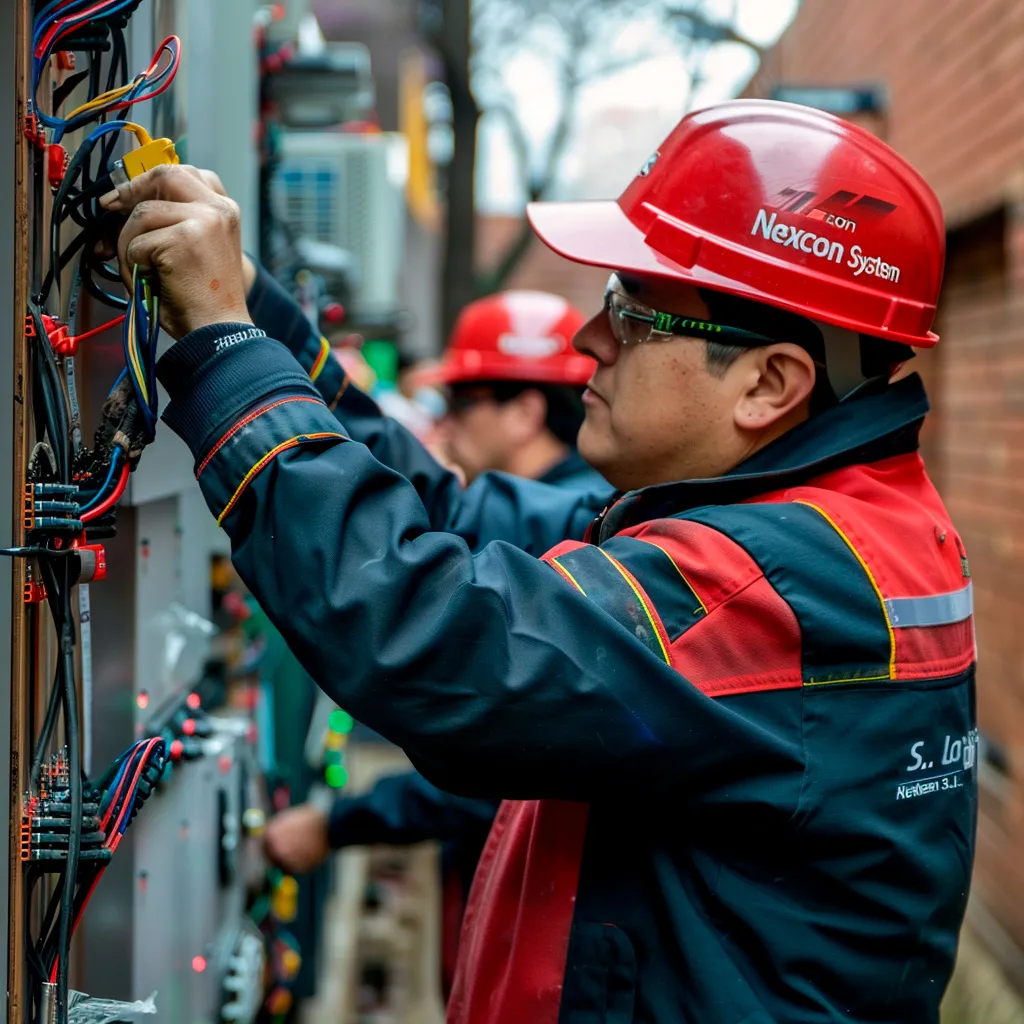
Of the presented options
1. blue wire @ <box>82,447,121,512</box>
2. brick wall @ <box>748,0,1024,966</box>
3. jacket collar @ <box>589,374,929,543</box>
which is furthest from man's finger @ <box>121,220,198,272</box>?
brick wall @ <box>748,0,1024,966</box>

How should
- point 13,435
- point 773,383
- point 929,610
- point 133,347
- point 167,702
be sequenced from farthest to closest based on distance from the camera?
point 167,702, point 773,383, point 929,610, point 133,347, point 13,435

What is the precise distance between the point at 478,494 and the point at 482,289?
6701 millimetres

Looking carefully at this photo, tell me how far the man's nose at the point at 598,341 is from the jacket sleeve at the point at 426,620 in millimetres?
518

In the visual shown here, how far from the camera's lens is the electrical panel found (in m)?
1.42

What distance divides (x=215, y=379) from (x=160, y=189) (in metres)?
0.26

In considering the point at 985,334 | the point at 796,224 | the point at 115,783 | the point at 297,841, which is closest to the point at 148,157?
the point at 115,783

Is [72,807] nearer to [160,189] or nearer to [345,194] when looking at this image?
[160,189]

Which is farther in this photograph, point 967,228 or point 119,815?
point 967,228

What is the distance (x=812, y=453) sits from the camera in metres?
1.80

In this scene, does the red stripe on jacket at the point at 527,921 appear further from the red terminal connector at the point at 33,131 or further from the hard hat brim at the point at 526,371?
the hard hat brim at the point at 526,371

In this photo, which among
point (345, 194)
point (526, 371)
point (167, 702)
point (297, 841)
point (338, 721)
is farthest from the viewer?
point (345, 194)

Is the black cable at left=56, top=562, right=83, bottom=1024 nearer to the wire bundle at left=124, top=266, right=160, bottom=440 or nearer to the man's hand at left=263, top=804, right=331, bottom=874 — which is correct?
the wire bundle at left=124, top=266, right=160, bottom=440

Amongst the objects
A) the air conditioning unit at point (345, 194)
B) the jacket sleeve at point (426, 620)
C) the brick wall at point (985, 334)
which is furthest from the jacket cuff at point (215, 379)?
the air conditioning unit at point (345, 194)

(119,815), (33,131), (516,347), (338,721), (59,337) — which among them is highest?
(33,131)
